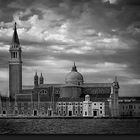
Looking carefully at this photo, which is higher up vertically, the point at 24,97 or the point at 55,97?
the point at 55,97

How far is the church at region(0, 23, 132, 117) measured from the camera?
12.5 meters

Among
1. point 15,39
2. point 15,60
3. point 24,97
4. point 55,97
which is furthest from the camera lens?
point 55,97

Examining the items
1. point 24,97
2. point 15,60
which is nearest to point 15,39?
point 15,60

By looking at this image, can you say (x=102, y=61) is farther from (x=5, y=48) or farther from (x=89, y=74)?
(x=5, y=48)

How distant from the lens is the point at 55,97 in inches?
851

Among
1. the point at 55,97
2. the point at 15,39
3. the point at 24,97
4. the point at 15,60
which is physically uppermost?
the point at 15,39

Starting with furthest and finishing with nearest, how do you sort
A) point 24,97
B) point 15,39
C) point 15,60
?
1. point 24,97
2. point 15,60
3. point 15,39

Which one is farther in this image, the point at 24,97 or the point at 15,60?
the point at 24,97

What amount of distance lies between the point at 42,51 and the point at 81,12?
1.19 meters

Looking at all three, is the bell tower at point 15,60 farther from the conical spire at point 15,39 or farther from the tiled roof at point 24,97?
the tiled roof at point 24,97

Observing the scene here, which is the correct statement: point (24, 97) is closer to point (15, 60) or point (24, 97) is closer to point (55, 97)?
point (55, 97)

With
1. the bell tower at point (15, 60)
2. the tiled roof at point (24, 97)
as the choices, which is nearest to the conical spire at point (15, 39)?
the bell tower at point (15, 60)

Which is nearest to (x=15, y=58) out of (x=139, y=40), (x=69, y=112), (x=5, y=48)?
(x=5, y=48)

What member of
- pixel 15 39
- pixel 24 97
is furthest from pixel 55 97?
pixel 15 39
